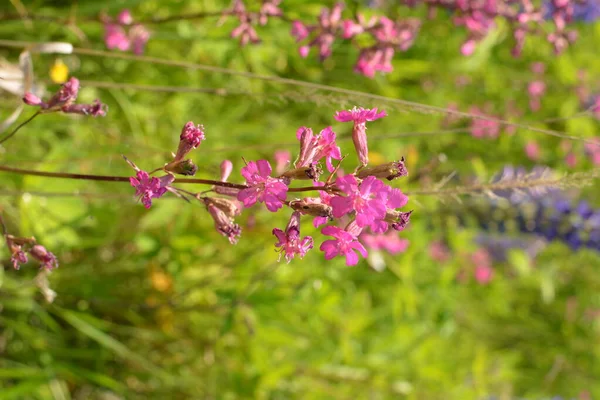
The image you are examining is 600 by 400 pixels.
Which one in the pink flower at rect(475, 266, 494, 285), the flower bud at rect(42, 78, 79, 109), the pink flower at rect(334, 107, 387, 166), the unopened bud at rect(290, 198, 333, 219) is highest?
the pink flower at rect(475, 266, 494, 285)

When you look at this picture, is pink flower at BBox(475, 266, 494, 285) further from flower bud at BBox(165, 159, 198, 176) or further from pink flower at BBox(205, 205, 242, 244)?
flower bud at BBox(165, 159, 198, 176)

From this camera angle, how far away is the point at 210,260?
3.19m

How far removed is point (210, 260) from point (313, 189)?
7.21 feet

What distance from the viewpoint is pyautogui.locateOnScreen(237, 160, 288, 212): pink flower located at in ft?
3.62

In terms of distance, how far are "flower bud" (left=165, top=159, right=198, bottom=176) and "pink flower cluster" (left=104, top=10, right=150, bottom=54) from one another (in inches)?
60.7

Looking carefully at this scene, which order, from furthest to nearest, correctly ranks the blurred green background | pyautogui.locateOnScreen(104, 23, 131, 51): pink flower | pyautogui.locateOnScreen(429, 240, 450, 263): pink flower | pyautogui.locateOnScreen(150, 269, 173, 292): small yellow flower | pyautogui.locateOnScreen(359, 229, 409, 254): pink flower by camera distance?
pyautogui.locateOnScreen(429, 240, 450, 263): pink flower < pyautogui.locateOnScreen(150, 269, 173, 292): small yellow flower < pyautogui.locateOnScreen(359, 229, 409, 254): pink flower < the blurred green background < pyautogui.locateOnScreen(104, 23, 131, 51): pink flower

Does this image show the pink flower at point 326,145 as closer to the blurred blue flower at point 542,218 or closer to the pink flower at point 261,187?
the pink flower at point 261,187

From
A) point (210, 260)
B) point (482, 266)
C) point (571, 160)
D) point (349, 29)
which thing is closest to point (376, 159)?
point (210, 260)

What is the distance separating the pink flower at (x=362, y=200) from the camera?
3.61 feet

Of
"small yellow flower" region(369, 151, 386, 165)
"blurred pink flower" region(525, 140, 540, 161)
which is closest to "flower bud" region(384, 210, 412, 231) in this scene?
"small yellow flower" region(369, 151, 386, 165)

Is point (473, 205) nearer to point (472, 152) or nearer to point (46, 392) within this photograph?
point (472, 152)

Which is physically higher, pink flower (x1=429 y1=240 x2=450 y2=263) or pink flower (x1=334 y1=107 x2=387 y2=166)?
pink flower (x1=429 y1=240 x2=450 y2=263)

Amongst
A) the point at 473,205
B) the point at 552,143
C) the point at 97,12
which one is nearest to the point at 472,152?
the point at 473,205

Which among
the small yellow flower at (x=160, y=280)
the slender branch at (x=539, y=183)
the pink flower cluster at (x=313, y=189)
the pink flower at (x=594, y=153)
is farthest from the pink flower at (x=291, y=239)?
the pink flower at (x=594, y=153)
